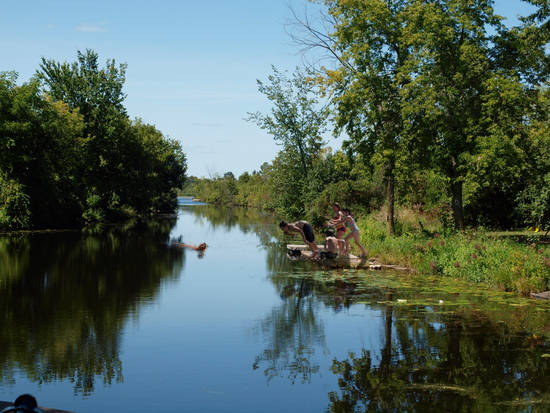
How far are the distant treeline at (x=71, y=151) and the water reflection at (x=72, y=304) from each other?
14095 mm

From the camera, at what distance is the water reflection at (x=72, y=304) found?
9070mm

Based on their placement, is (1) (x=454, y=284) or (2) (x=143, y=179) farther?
(2) (x=143, y=179)

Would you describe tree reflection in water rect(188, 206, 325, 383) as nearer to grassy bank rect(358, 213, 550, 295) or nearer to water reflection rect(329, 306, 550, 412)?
water reflection rect(329, 306, 550, 412)

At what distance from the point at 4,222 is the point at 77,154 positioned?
1352 centimetres

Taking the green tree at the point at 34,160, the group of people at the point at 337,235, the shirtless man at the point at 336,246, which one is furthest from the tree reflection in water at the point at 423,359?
the green tree at the point at 34,160

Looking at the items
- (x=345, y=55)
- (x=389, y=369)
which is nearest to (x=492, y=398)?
(x=389, y=369)

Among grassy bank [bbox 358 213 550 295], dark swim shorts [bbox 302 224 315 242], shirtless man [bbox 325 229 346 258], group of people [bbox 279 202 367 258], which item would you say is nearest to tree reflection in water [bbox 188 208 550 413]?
grassy bank [bbox 358 213 550 295]

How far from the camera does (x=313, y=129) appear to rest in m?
50.2

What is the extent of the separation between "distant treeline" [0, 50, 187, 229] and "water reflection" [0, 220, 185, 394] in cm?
1409

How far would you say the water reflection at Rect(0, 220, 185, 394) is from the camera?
9070mm

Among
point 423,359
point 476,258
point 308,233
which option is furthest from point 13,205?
point 423,359

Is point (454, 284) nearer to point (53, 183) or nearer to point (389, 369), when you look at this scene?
point (389, 369)

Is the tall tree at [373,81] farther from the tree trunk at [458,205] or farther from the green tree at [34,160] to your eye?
the green tree at [34,160]

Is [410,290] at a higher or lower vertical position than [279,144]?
lower
